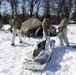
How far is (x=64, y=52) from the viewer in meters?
12.1

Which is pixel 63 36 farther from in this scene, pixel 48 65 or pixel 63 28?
pixel 48 65

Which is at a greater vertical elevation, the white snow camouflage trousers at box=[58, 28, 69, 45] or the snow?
the white snow camouflage trousers at box=[58, 28, 69, 45]

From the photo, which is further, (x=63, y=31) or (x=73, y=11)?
(x=73, y=11)

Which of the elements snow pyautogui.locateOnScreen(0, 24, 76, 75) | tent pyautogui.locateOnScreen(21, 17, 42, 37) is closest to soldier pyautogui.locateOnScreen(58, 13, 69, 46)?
snow pyautogui.locateOnScreen(0, 24, 76, 75)

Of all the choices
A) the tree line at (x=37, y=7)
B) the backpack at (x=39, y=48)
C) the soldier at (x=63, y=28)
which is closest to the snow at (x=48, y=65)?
the soldier at (x=63, y=28)

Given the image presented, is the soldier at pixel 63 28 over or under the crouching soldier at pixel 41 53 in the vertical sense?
over

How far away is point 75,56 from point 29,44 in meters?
4.38

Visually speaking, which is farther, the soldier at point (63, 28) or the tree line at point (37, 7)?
the tree line at point (37, 7)

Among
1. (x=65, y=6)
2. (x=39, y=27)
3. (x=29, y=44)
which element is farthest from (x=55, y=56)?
(x=65, y=6)

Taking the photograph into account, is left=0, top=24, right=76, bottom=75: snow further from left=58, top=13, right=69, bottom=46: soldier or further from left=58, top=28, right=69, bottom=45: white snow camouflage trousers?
left=58, top=13, right=69, bottom=46: soldier

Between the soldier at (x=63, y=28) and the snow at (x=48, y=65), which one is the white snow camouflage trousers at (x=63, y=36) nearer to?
the soldier at (x=63, y=28)

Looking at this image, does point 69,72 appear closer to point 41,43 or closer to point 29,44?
point 41,43

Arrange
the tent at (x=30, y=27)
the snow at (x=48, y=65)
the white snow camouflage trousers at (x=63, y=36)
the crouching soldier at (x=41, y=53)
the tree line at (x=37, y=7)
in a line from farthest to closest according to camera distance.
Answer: the tree line at (x=37, y=7) → the tent at (x=30, y=27) → the white snow camouflage trousers at (x=63, y=36) → the crouching soldier at (x=41, y=53) → the snow at (x=48, y=65)

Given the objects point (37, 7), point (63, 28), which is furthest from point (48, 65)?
point (37, 7)
